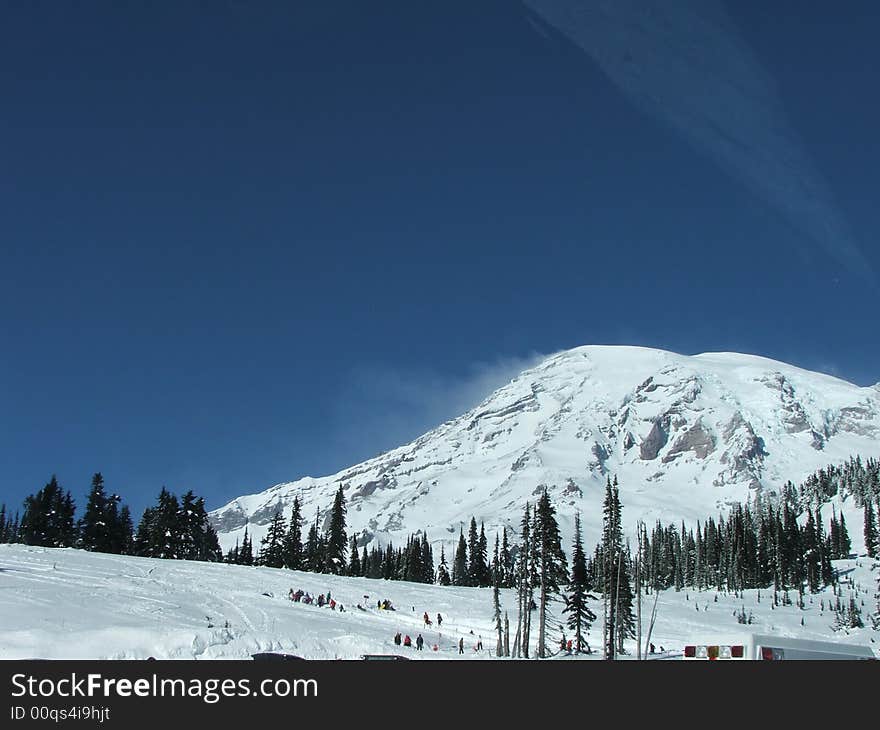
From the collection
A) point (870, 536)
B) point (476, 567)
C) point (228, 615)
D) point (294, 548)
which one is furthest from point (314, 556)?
point (870, 536)

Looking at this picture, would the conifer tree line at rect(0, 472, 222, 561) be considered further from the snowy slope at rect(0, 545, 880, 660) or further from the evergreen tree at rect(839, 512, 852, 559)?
the evergreen tree at rect(839, 512, 852, 559)

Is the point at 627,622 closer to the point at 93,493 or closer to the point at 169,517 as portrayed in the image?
the point at 169,517

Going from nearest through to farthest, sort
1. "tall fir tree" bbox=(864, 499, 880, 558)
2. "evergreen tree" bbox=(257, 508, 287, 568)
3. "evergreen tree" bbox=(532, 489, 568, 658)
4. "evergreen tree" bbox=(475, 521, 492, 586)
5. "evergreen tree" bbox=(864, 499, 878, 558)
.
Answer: "evergreen tree" bbox=(532, 489, 568, 658)
"evergreen tree" bbox=(257, 508, 287, 568)
"evergreen tree" bbox=(475, 521, 492, 586)
"tall fir tree" bbox=(864, 499, 880, 558)
"evergreen tree" bbox=(864, 499, 878, 558)

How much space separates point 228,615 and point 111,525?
64.0 meters

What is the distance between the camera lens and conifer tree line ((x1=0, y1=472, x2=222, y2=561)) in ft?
350

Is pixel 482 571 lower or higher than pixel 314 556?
lower

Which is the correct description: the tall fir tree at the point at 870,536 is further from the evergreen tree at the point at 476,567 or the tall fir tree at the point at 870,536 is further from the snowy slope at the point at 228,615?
the evergreen tree at the point at 476,567

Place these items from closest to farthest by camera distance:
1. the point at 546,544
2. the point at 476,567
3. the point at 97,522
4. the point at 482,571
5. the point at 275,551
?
the point at 546,544 → the point at 97,522 → the point at 275,551 → the point at 482,571 → the point at 476,567

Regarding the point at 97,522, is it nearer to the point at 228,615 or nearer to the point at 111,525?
the point at 111,525

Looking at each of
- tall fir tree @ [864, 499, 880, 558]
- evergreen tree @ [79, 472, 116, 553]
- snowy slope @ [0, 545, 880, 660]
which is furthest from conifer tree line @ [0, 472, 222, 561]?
tall fir tree @ [864, 499, 880, 558]

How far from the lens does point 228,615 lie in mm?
51906

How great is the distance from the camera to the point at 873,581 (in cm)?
13575

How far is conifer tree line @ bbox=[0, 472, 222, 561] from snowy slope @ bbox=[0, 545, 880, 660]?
25.3 metres
